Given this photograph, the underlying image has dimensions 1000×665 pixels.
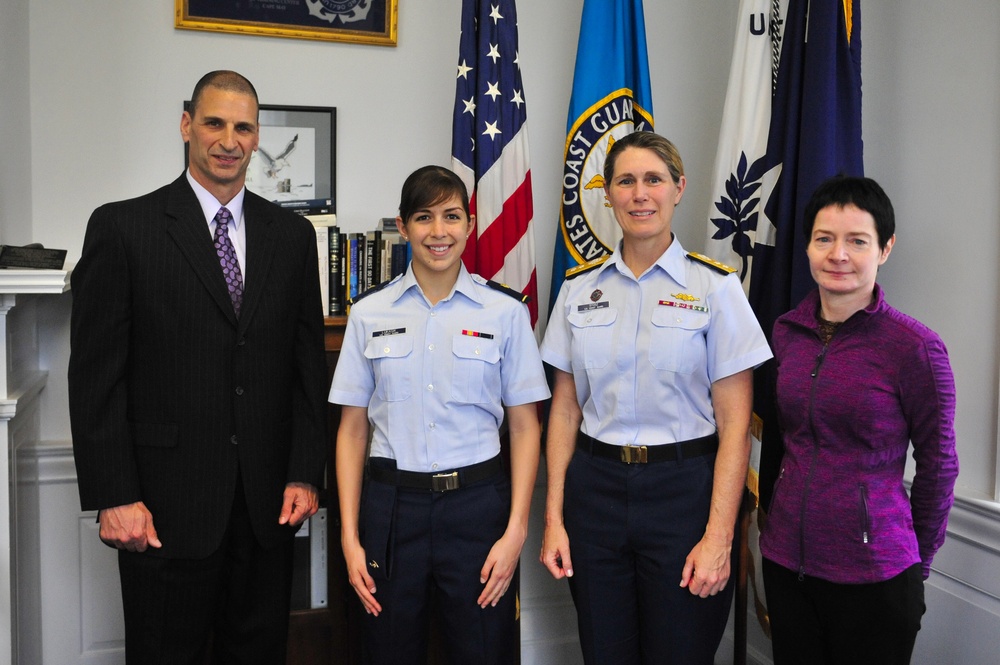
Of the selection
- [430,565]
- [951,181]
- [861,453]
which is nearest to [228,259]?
[430,565]

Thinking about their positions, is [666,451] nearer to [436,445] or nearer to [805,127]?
[436,445]

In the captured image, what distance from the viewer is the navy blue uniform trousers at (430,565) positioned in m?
1.63

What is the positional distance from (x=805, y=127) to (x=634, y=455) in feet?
3.39

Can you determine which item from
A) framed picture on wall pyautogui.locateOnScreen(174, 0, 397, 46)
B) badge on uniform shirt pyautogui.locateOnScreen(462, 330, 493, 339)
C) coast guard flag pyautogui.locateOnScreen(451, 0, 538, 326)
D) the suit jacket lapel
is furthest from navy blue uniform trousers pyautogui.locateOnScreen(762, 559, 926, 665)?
framed picture on wall pyautogui.locateOnScreen(174, 0, 397, 46)

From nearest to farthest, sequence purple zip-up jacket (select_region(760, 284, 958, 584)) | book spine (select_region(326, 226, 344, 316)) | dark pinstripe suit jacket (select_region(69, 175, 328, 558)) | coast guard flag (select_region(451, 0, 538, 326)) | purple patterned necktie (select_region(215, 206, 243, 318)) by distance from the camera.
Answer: purple zip-up jacket (select_region(760, 284, 958, 584))
dark pinstripe suit jacket (select_region(69, 175, 328, 558))
purple patterned necktie (select_region(215, 206, 243, 318))
book spine (select_region(326, 226, 344, 316))
coast guard flag (select_region(451, 0, 538, 326))

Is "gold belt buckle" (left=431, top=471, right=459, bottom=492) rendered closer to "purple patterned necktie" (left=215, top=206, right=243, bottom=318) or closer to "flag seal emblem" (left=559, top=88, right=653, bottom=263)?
"purple patterned necktie" (left=215, top=206, right=243, bottom=318)

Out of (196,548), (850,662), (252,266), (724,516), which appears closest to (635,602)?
(724,516)

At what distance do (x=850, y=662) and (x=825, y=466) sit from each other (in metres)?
0.35

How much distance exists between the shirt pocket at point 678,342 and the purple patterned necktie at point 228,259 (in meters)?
0.87

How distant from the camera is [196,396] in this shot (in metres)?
1.62

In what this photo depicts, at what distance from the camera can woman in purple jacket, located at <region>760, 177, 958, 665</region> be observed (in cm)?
139

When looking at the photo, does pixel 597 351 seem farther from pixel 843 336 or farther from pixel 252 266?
pixel 252 266

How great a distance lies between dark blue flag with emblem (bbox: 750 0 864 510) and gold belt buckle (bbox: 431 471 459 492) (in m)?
0.81

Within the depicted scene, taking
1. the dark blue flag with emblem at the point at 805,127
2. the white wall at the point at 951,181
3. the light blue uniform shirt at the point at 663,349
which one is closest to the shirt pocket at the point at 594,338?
the light blue uniform shirt at the point at 663,349
